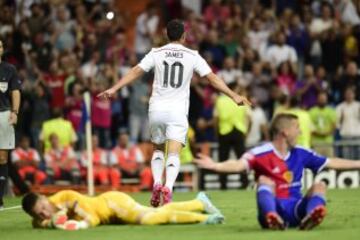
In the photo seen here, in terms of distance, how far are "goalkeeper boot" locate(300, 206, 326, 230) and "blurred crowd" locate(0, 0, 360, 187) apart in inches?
493

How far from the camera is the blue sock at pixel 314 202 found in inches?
464

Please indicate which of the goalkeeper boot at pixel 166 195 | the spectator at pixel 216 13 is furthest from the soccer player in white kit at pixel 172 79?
the spectator at pixel 216 13

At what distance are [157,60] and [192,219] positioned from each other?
10.1 ft

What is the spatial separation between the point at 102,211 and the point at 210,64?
14.6m

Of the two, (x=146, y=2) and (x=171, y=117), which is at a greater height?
(x=146, y=2)

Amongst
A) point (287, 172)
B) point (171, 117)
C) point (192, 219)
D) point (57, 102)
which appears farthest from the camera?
point (57, 102)

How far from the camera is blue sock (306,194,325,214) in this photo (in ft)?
38.6

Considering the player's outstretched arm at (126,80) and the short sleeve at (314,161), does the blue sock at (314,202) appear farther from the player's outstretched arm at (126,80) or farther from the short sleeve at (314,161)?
the player's outstretched arm at (126,80)

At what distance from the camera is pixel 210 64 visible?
1075 inches

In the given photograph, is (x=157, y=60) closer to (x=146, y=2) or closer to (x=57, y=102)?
(x=57, y=102)

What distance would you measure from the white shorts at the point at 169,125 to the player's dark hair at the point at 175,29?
994 mm

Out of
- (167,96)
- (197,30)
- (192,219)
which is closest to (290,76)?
(197,30)

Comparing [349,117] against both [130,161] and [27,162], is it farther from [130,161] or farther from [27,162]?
[27,162]

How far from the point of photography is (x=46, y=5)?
27.9 meters
